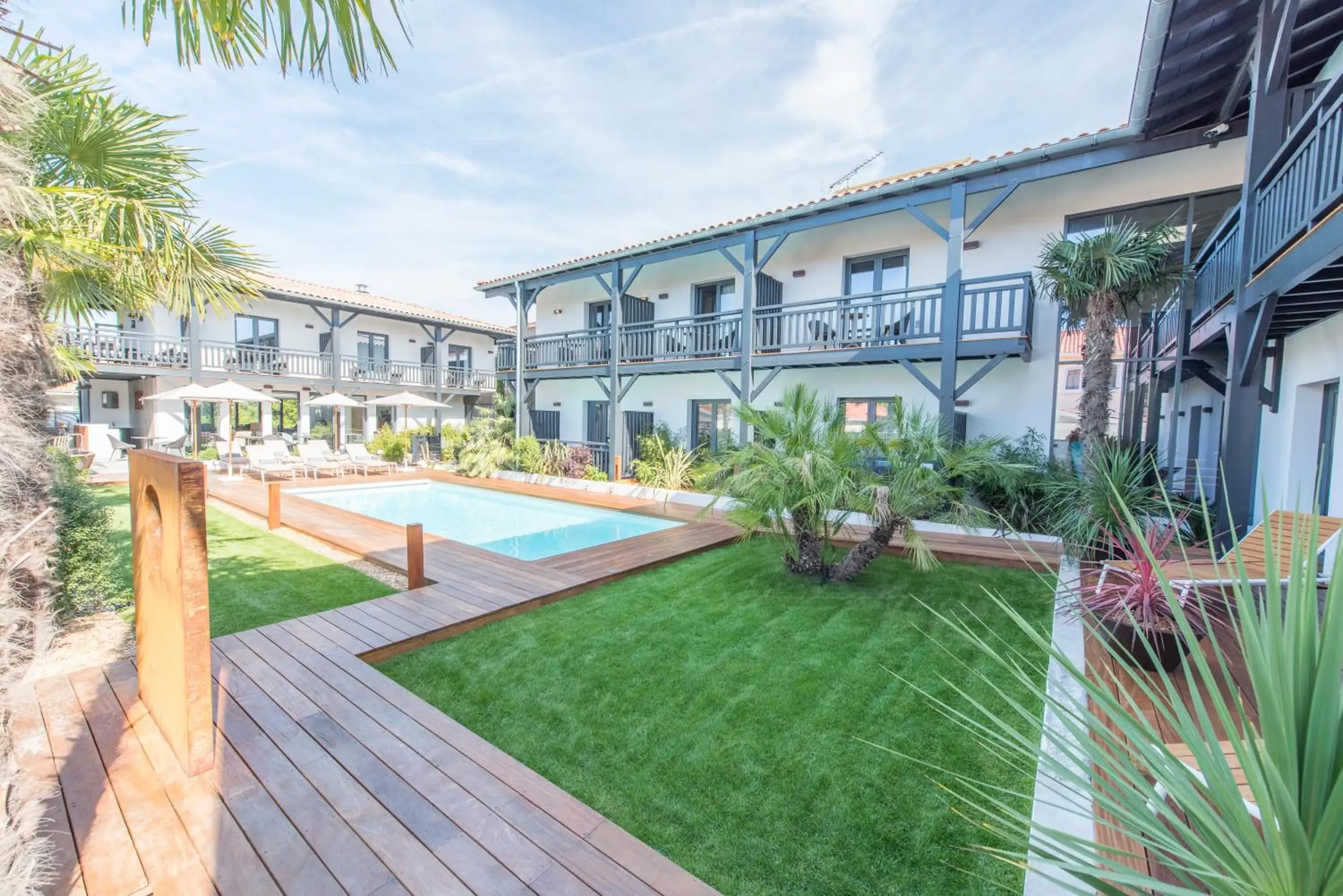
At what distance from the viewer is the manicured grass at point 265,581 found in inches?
204

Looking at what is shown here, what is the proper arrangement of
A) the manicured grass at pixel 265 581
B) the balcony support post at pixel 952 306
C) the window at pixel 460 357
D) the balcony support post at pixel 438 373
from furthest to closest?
1. the window at pixel 460 357
2. the balcony support post at pixel 438 373
3. the balcony support post at pixel 952 306
4. the manicured grass at pixel 265 581

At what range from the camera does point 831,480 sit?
5676 millimetres

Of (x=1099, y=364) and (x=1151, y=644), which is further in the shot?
(x=1099, y=364)

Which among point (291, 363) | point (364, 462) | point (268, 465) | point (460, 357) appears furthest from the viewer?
point (460, 357)

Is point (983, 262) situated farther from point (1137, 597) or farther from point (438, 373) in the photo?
point (438, 373)

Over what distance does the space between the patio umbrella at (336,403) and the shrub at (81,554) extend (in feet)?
43.2

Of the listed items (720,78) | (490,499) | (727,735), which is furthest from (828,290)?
(727,735)

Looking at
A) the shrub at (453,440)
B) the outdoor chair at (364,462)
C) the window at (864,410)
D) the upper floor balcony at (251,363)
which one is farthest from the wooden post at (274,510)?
the window at (864,410)

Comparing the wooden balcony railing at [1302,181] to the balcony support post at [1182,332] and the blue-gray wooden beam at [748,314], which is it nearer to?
the balcony support post at [1182,332]

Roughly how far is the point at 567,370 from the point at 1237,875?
48.8ft

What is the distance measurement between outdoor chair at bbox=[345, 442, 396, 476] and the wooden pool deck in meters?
13.1

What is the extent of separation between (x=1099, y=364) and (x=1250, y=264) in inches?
86.1

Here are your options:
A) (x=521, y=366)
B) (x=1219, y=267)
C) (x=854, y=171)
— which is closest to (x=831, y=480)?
(x=1219, y=267)

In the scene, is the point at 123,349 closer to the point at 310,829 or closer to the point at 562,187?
the point at 562,187
